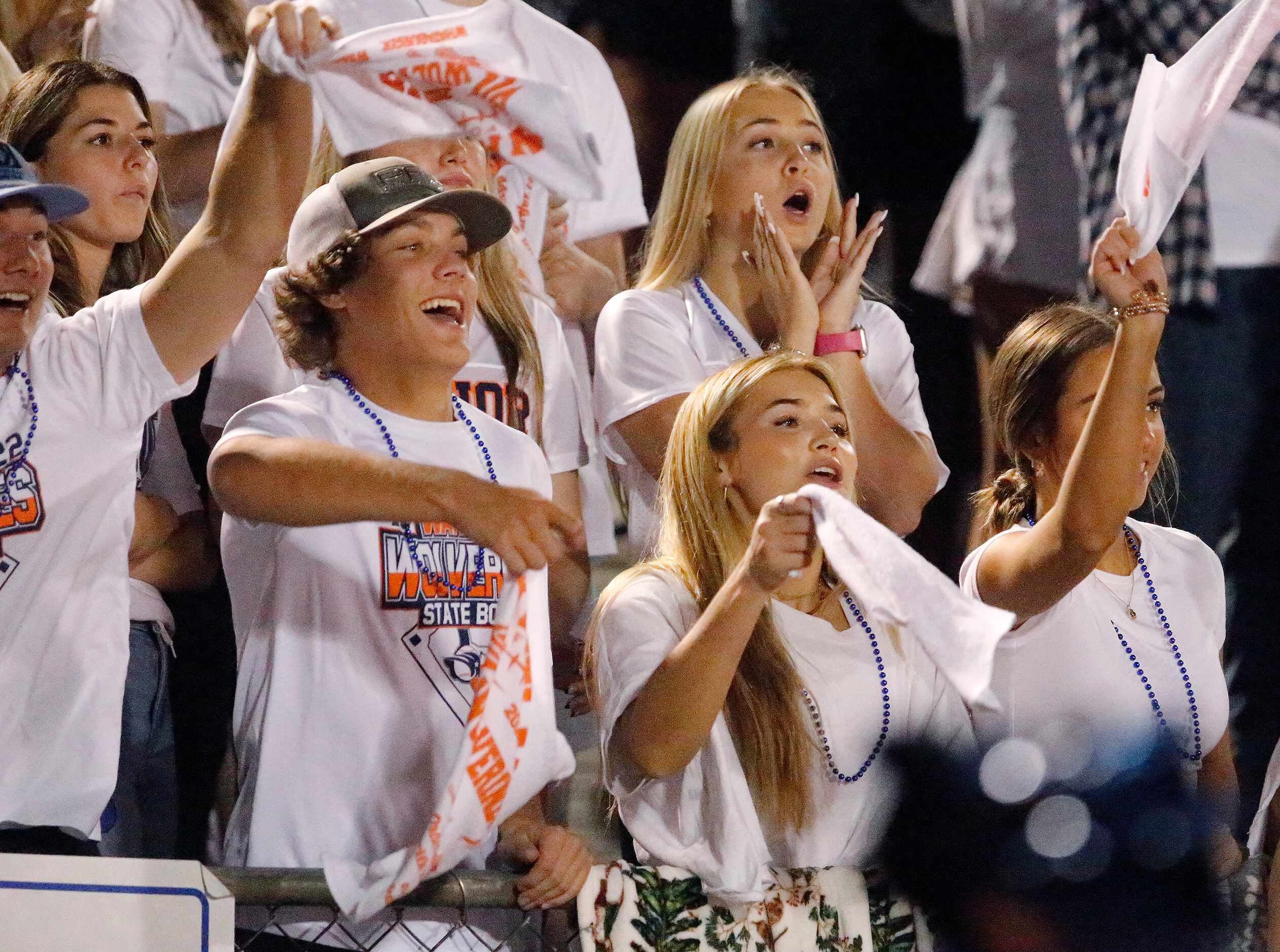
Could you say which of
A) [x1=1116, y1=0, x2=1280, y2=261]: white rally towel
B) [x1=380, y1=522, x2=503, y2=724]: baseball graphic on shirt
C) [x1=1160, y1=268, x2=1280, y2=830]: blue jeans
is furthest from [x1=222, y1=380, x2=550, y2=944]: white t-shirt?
[x1=1160, y1=268, x2=1280, y2=830]: blue jeans

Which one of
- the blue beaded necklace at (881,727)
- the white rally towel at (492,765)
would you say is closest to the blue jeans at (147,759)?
the white rally towel at (492,765)

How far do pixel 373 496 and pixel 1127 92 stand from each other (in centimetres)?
205

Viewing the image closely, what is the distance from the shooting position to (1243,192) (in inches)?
152

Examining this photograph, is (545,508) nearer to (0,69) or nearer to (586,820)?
(586,820)

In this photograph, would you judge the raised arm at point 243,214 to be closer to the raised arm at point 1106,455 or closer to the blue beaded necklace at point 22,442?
the blue beaded necklace at point 22,442

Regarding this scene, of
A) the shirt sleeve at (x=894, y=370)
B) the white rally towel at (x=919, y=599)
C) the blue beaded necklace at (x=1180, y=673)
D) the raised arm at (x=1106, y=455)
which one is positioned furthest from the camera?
the shirt sleeve at (x=894, y=370)

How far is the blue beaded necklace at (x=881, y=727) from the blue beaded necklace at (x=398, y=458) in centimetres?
54

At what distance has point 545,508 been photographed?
238cm

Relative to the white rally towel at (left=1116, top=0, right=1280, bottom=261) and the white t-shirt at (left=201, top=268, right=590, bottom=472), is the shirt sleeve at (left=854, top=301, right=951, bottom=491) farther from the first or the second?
the white rally towel at (left=1116, top=0, right=1280, bottom=261)

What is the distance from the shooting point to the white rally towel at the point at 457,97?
281 cm

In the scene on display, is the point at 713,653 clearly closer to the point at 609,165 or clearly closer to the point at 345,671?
the point at 345,671

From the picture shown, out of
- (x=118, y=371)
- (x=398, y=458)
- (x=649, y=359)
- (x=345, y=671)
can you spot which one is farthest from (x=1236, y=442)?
(x=118, y=371)

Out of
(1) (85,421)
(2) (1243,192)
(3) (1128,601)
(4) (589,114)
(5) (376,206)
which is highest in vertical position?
(4) (589,114)

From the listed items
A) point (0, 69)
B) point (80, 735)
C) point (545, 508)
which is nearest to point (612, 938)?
point (545, 508)
